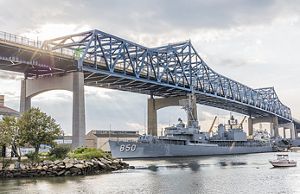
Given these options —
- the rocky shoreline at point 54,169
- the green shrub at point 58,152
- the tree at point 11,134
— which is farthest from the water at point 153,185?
the green shrub at point 58,152

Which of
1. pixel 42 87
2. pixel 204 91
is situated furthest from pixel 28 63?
pixel 204 91

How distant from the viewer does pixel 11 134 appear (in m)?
54.2

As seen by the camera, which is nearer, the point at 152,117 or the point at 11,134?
the point at 11,134

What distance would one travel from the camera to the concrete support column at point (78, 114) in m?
78.4

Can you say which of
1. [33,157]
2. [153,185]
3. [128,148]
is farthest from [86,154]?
[128,148]

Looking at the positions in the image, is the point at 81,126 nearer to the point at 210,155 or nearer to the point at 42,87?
the point at 42,87

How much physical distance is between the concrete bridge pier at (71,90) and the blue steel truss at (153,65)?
138 inches

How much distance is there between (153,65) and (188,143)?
24854 mm

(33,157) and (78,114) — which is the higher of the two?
(78,114)

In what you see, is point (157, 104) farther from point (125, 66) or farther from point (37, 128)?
point (37, 128)

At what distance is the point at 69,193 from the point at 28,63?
156 feet

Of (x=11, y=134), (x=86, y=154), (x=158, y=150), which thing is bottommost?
(x=158, y=150)

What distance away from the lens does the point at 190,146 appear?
373 feet

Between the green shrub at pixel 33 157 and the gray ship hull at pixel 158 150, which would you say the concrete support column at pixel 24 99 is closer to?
the gray ship hull at pixel 158 150
